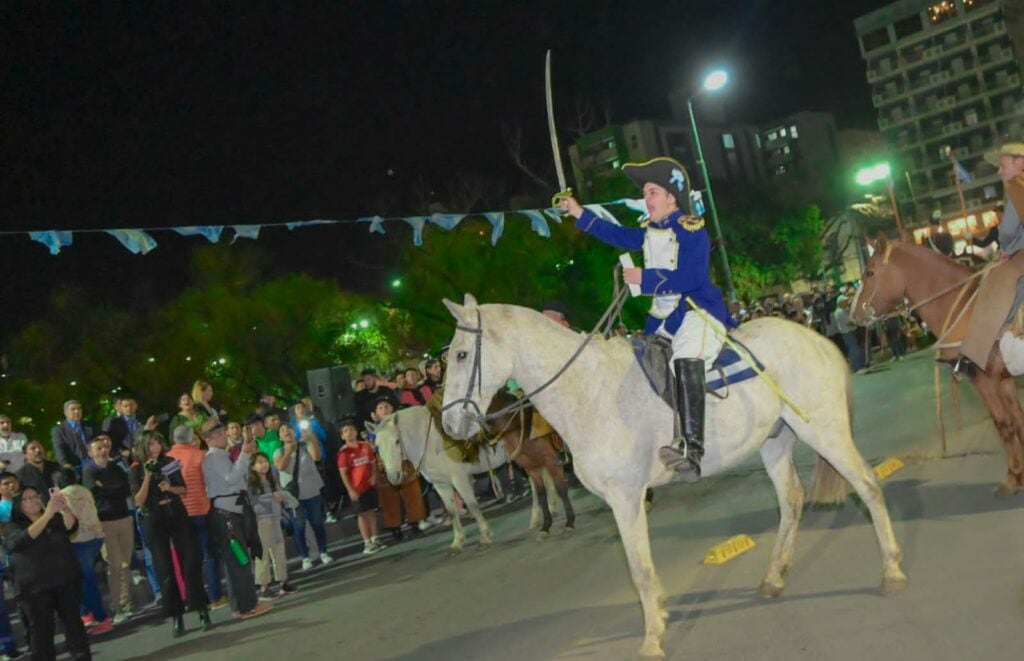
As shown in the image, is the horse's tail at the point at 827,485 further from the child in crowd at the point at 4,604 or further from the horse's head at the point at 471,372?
the child in crowd at the point at 4,604

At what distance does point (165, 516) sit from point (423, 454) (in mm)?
3589

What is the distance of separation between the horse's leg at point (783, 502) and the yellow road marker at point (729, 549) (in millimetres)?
1007

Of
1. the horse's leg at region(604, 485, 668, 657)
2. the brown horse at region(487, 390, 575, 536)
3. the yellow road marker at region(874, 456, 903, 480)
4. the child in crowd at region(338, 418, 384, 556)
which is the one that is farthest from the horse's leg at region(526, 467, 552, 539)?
the horse's leg at region(604, 485, 668, 657)

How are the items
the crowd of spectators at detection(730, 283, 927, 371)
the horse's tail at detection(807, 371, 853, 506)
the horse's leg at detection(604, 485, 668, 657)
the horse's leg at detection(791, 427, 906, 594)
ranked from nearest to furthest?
the horse's leg at detection(604, 485, 668, 657)
the horse's leg at detection(791, 427, 906, 594)
the horse's tail at detection(807, 371, 853, 506)
the crowd of spectators at detection(730, 283, 927, 371)

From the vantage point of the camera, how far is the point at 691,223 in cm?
662

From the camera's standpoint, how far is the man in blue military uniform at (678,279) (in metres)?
6.35

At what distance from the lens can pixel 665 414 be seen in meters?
6.52

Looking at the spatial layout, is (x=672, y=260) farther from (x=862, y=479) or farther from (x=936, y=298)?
(x=936, y=298)

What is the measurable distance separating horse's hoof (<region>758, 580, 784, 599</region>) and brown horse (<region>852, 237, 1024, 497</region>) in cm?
279

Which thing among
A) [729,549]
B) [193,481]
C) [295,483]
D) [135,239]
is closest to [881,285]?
[729,549]

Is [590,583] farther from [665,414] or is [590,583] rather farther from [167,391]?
[167,391]

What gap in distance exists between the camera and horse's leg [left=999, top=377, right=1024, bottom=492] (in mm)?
8133

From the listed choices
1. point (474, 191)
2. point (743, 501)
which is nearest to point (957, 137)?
point (474, 191)

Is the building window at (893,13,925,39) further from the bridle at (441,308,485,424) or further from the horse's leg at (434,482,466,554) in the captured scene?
the bridle at (441,308,485,424)
